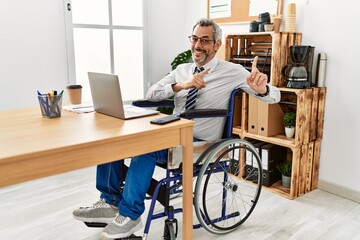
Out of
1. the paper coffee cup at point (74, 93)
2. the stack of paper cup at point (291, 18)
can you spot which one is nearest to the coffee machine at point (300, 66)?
the stack of paper cup at point (291, 18)

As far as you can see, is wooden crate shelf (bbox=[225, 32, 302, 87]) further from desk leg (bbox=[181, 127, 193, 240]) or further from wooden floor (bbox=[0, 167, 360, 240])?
desk leg (bbox=[181, 127, 193, 240])

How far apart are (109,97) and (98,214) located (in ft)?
2.58

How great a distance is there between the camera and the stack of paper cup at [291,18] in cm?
246

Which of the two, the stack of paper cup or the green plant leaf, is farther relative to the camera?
the green plant leaf

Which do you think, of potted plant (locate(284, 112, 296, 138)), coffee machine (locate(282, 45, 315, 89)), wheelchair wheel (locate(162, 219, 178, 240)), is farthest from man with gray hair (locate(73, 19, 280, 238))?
potted plant (locate(284, 112, 296, 138))

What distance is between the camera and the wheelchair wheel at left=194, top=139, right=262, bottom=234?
1.75 metres

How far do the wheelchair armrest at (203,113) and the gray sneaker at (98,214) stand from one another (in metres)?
0.75

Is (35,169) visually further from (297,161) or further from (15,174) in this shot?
(297,161)

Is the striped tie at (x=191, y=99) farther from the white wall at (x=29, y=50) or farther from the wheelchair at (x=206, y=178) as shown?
the white wall at (x=29, y=50)

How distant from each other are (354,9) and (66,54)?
2.24 m

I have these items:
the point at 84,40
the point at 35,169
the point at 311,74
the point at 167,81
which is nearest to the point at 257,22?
the point at 311,74

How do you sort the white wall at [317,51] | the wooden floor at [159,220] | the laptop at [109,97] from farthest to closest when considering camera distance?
the white wall at [317,51] < the wooden floor at [159,220] < the laptop at [109,97]

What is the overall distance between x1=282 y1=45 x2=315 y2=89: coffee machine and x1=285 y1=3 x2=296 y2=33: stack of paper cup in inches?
7.3

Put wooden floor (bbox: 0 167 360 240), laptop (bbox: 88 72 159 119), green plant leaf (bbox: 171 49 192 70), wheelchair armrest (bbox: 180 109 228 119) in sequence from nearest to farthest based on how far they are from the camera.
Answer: laptop (bbox: 88 72 159 119)
wheelchair armrest (bbox: 180 109 228 119)
wooden floor (bbox: 0 167 360 240)
green plant leaf (bbox: 171 49 192 70)
